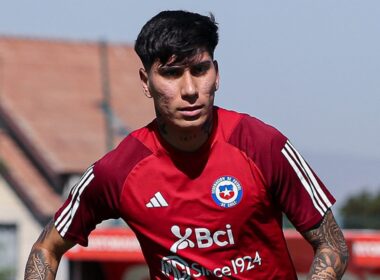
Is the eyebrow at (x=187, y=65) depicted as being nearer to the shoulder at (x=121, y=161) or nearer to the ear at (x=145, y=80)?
the ear at (x=145, y=80)

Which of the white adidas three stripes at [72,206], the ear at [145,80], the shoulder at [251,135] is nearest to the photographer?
the shoulder at [251,135]

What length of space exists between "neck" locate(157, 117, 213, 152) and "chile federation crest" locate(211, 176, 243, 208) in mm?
187

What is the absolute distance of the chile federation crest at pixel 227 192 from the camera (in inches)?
252

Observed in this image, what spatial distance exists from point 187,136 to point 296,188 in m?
0.53

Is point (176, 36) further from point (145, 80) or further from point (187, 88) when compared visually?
point (145, 80)

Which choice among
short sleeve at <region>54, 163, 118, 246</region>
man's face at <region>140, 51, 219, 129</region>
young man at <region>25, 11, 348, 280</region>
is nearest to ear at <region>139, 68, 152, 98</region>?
young man at <region>25, 11, 348, 280</region>

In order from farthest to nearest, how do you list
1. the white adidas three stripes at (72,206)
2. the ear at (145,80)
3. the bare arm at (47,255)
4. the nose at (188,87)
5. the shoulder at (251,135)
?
the bare arm at (47,255) < the white adidas three stripes at (72,206) < the ear at (145,80) < the shoulder at (251,135) < the nose at (188,87)

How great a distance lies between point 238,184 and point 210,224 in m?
0.21

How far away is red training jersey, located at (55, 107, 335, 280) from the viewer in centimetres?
636

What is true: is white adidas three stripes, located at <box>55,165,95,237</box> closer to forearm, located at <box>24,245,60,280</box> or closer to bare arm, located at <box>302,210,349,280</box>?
forearm, located at <box>24,245,60,280</box>

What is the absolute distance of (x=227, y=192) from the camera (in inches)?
252

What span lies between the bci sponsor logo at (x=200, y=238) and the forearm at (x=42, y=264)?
65 cm

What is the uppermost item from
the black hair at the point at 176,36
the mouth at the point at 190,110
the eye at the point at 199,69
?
the black hair at the point at 176,36

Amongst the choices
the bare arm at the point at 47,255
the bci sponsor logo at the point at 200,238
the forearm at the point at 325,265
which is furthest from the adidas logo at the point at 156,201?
the forearm at the point at 325,265
